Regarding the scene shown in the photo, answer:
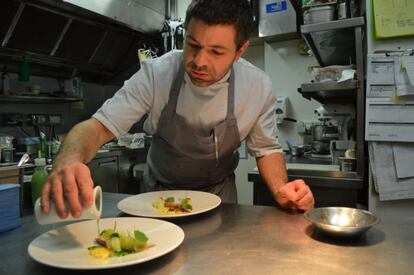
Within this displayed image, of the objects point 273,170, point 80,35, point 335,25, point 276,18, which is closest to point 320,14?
point 335,25

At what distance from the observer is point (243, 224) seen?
91 centimetres

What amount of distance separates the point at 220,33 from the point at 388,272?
80 centimetres

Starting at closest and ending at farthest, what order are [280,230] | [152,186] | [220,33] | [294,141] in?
[280,230] < [220,33] < [152,186] < [294,141]

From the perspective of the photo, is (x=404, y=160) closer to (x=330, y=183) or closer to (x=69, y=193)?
(x=330, y=183)

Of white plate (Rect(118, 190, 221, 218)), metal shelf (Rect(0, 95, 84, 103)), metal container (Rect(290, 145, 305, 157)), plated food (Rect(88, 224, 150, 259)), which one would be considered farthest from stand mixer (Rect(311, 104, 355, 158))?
metal shelf (Rect(0, 95, 84, 103))

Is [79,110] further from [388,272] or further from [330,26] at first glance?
[388,272]

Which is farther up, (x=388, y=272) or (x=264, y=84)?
(x=264, y=84)

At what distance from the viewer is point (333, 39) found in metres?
2.08

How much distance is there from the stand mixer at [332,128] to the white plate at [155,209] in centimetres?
124

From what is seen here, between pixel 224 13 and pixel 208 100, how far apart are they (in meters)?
0.35

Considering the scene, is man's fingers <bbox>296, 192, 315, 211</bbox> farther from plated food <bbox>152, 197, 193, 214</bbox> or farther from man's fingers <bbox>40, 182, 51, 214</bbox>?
man's fingers <bbox>40, 182, 51, 214</bbox>

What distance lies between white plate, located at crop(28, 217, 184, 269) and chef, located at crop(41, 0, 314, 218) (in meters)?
0.26

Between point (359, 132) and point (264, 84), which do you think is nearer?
point (264, 84)

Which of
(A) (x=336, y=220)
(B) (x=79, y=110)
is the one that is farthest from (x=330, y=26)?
(B) (x=79, y=110)
